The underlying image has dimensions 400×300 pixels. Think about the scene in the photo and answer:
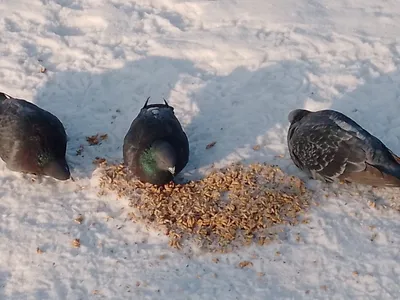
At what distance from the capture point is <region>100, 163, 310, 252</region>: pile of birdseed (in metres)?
5.65

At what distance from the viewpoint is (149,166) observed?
5.97 meters

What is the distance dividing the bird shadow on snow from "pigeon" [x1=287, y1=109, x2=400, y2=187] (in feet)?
1.26

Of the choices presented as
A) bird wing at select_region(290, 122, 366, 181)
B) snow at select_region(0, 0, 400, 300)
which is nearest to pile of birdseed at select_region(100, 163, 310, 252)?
snow at select_region(0, 0, 400, 300)

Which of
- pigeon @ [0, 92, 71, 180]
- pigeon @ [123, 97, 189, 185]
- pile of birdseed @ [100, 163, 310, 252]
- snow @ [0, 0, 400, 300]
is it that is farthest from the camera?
pigeon @ [0, 92, 71, 180]

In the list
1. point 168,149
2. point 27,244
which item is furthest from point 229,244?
point 27,244

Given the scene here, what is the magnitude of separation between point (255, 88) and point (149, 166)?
1900 mm

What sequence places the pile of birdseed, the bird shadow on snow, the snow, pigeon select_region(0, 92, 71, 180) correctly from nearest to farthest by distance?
the snow
the pile of birdseed
pigeon select_region(0, 92, 71, 180)
the bird shadow on snow

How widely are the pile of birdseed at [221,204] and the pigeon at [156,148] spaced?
15 cm

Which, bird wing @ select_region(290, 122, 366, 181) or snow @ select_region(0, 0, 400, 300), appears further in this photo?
bird wing @ select_region(290, 122, 366, 181)

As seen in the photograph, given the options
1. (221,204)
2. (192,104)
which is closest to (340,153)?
(221,204)

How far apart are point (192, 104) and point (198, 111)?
121mm

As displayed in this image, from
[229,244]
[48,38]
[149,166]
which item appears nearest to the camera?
[229,244]

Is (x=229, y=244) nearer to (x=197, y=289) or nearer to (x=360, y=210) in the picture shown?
(x=197, y=289)

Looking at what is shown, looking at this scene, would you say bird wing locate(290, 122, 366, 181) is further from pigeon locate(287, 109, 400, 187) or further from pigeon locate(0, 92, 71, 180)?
pigeon locate(0, 92, 71, 180)
